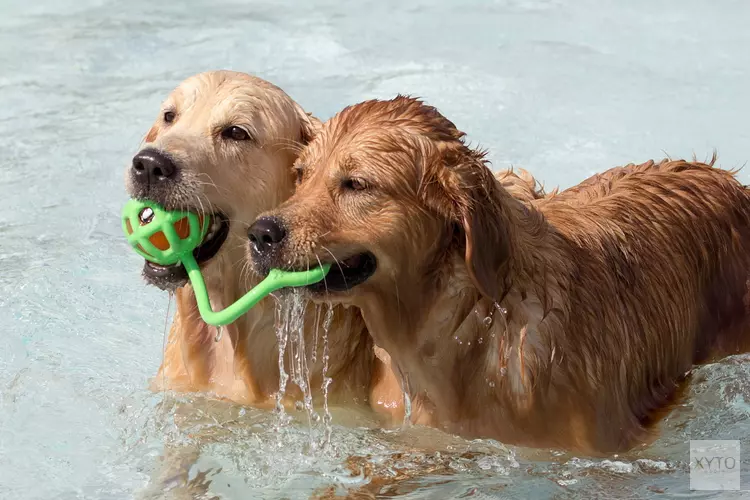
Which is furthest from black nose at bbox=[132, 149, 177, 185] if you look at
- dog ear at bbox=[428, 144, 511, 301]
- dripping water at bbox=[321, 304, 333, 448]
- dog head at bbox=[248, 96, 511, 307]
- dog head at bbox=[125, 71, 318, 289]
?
dog ear at bbox=[428, 144, 511, 301]

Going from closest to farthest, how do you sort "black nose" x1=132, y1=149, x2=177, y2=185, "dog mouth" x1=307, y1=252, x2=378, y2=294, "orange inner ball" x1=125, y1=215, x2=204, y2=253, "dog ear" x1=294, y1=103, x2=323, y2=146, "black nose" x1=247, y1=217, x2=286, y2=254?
"black nose" x1=247, y1=217, x2=286, y2=254 → "dog mouth" x1=307, y1=252, x2=378, y2=294 → "black nose" x1=132, y1=149, x2=177, y2=185 → "orange inner ball" x1=125, y1=215, x2=204, y2=253 → "dog ear" x1=294, y1=103, x2=323, y2=146

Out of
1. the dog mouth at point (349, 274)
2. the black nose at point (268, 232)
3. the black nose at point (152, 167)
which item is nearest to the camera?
the black nose at point (268, 232)

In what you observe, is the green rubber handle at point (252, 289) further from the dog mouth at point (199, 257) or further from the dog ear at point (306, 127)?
the dog ear at point (306, 127)

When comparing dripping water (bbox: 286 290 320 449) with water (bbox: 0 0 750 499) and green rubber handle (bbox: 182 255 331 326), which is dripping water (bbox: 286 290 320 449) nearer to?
water (bbox: 0 0 750 499)

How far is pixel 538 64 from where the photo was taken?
12.5 m

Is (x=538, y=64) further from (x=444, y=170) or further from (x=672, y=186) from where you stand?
(x=444, y=170)

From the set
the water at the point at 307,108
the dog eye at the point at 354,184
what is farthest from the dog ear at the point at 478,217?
the water at the point at 307,108

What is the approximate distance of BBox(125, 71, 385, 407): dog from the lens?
552cm

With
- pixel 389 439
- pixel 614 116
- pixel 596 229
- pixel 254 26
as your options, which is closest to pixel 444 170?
pixel 596 229

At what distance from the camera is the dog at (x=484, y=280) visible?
5.13 meters

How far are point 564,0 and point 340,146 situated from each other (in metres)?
10.4

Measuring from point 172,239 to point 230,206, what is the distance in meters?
0.38

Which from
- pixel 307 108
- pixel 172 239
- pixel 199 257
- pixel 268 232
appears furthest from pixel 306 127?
pixel 307 108

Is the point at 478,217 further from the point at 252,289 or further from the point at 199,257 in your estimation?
the point at 199,257
